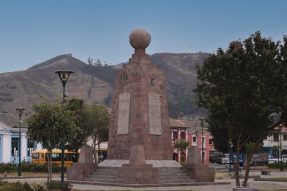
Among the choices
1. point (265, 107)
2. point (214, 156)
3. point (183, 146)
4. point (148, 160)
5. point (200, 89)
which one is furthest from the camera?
point (214, 156)

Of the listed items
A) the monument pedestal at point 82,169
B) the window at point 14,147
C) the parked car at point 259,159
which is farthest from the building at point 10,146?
the monument pedestal at point 82,169

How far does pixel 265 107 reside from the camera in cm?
2714

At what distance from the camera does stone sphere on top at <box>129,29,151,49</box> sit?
134 feet

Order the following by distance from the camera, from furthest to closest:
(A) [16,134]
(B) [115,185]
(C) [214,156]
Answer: (C) [214,156] < (A) [16,134] < (B) [115,185]

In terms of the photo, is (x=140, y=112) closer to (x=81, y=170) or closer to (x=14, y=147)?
(x=81, y=170)

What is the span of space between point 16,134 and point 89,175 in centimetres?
4751

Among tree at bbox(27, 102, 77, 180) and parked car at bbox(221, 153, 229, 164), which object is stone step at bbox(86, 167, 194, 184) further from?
parked car at bbox(221, 153, 229, 164)

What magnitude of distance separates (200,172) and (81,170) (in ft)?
28.5

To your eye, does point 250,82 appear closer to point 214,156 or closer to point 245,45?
point 245,45

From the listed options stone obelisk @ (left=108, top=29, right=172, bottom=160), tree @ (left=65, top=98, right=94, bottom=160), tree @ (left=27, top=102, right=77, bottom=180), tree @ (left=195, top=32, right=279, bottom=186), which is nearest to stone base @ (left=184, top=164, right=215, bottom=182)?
stone obelisk @ (left=108, top=29, right=172, bottom=160)

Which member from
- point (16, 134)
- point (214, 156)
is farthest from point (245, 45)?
point (214, 156)

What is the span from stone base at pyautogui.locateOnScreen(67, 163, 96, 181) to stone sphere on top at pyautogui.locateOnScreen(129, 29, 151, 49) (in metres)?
9.46

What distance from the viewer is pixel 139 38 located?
4097cm

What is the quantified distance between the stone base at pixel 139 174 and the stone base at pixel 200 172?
4.42m
